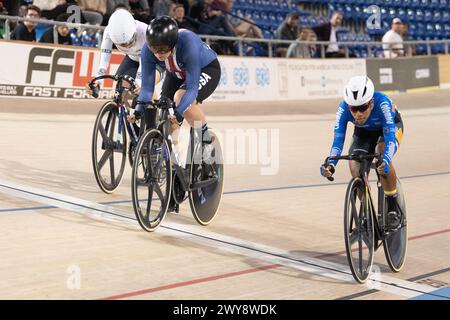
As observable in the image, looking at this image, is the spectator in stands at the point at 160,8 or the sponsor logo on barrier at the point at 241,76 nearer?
the spectator in stands at the point at 160,8

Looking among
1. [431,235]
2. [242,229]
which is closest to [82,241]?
[242,229]

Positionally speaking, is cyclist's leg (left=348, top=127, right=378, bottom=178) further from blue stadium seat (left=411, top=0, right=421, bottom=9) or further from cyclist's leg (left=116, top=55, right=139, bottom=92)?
blue stadium seat (left=411, top=0, right=421, bottom=9)

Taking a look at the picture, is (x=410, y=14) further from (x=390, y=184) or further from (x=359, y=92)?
(x=359, y=92)

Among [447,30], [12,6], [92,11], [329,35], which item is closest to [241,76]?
[92,11]

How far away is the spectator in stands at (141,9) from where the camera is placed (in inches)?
426

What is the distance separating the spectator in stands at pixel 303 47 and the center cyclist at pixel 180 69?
8359 mm

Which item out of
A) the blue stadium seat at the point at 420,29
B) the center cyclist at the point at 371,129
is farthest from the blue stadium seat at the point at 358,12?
the center cyclist at the point at 371,129

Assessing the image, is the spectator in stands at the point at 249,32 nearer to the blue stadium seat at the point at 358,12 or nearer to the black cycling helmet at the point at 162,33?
the blue stadium seat at the point at 358,12

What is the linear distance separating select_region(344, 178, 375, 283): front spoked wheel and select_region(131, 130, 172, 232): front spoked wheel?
3.89 ft

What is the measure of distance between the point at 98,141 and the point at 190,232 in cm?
119

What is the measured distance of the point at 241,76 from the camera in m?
12.3

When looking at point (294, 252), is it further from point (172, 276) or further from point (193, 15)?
point (193, 15)

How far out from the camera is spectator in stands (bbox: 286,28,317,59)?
1329 cm

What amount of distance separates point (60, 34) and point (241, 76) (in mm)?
3379
